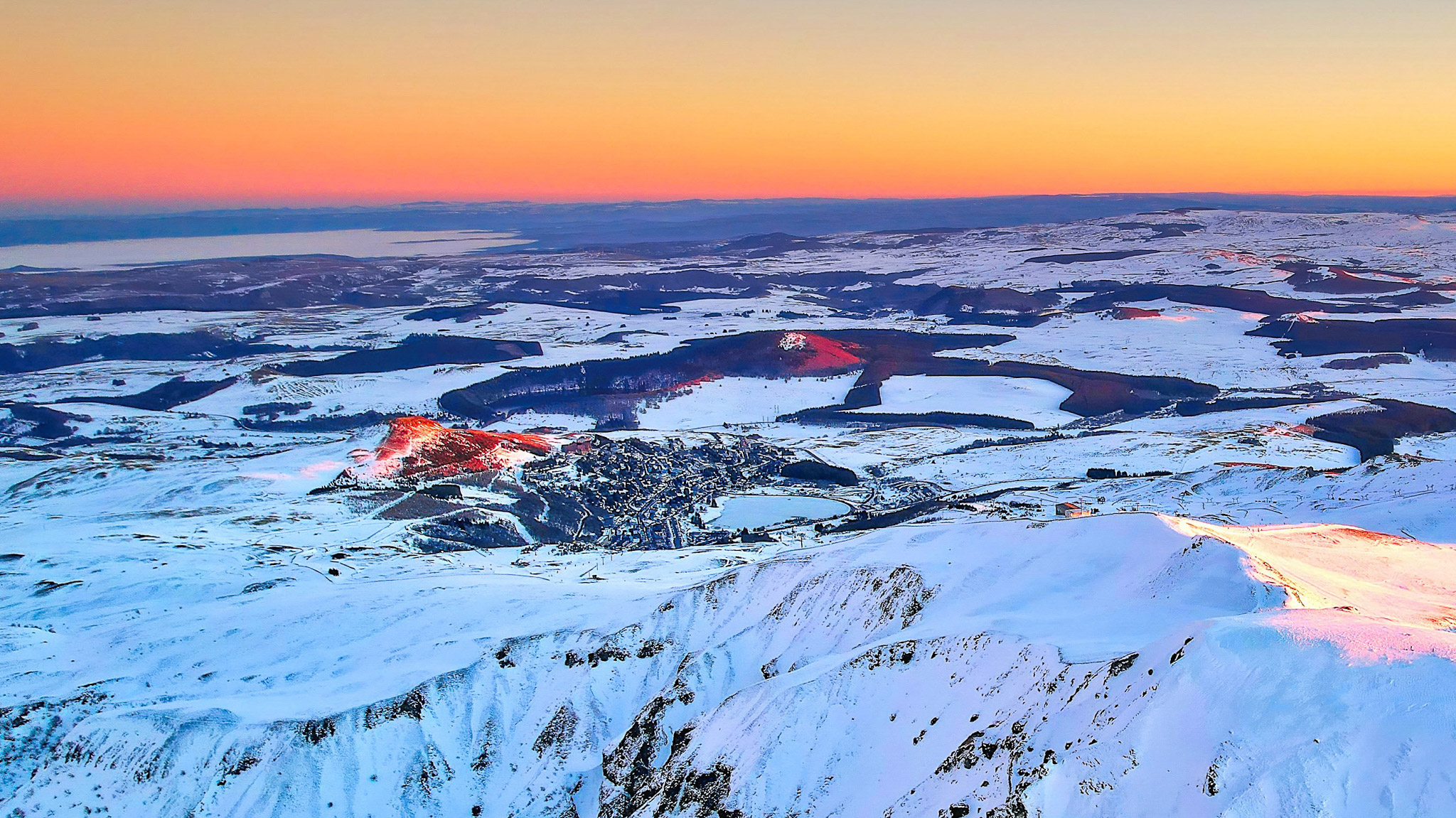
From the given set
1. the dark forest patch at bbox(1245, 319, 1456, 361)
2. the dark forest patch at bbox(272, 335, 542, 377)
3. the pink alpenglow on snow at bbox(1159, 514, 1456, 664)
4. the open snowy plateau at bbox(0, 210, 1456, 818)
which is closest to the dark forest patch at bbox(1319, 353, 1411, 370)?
the dark forest patch at bbox(1245, 319, 1456, 361)

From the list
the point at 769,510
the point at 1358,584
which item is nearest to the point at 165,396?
the point at 769,510

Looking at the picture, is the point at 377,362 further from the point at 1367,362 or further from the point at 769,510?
the point at 1367,362

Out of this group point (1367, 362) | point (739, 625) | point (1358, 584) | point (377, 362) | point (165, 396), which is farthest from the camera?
point (377, 362)

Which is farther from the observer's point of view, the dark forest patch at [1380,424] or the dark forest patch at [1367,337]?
the dark forest patch at [1367,337]

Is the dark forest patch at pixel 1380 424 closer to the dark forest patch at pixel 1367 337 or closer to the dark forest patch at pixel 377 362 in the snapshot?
the dark forest patch at pixel 1367 337

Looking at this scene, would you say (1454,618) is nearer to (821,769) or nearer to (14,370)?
(821,769)

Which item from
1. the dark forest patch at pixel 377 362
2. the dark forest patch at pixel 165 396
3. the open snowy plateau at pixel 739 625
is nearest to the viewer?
the open snowy plateau at pixel 739 625

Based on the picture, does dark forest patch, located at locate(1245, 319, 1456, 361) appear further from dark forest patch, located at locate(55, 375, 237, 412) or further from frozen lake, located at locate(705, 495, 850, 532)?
dark forest patch, located at locate(55, 375, 237, 412)

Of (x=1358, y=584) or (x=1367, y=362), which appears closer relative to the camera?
(x=1358, y=584)

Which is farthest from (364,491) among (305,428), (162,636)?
(305,428)

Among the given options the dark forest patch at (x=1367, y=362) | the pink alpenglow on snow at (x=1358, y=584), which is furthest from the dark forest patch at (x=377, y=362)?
the pink alpenglow on snow at (x=1358, y=584)

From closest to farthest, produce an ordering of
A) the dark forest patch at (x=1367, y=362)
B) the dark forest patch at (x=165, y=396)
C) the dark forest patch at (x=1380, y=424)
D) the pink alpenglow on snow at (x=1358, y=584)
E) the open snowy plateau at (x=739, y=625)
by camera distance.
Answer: the open snowy plateau at (x=739, y=625) < the pink alpenglow on snow at (x=1358, y=584) < the dark forest patch at (x=1380, y=424) < the dark forest patch at (x=1367, y=362) < the dark forest patch at (x=165, y=396)
